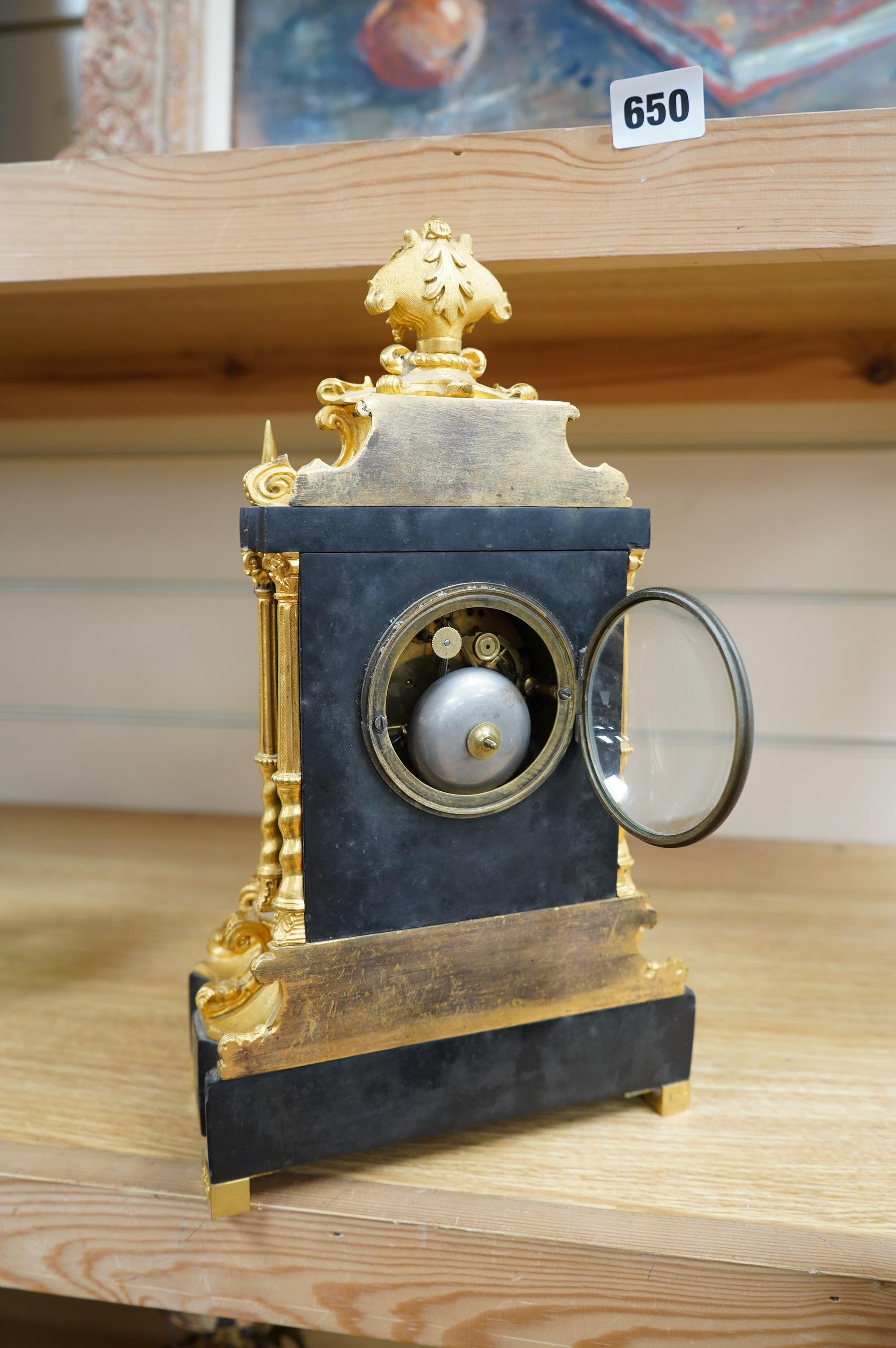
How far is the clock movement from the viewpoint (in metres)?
0.63

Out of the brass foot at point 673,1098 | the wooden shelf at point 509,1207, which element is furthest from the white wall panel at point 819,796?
the brass foot at point 673,1098

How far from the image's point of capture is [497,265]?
804 mm

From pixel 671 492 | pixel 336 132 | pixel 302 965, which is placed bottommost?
pixel 302 965

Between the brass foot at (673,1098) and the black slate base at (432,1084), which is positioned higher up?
the black slate base at (432,1084)

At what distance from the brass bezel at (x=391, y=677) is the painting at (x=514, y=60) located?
0.76 m

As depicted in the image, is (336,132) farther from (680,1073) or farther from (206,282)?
(680,1073)

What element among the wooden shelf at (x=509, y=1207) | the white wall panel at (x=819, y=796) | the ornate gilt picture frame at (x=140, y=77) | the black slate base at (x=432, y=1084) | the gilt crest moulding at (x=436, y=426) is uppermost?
the ornate gilt picture frame at (x=140, y=77)

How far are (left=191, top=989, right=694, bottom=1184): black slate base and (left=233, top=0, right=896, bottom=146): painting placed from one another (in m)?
1.00

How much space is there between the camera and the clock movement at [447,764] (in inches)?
24.7

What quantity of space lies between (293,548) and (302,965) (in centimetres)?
27

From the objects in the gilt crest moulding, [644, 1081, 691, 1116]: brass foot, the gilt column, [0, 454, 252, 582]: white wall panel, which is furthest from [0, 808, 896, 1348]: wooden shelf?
[0, 454, 252, 582]: white wall panel

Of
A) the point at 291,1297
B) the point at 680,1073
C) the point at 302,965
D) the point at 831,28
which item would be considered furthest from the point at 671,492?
the point at 291,1297

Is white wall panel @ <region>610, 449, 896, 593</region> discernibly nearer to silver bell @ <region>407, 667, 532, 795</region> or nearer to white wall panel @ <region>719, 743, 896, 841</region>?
white wall panel @ <region>719, 743, 896, 841</region>

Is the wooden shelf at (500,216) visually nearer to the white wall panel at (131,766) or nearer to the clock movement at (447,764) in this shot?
the clock movement at (447,764)
